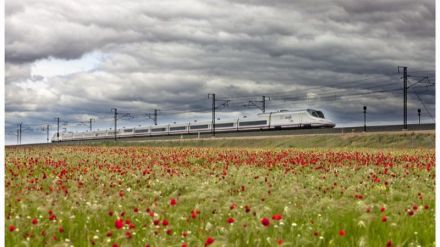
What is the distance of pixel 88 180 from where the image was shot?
1285cm

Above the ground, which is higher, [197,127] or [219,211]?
[197,127]

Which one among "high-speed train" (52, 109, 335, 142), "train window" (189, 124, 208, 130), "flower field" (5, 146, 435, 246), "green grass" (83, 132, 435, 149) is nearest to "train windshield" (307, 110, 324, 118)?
"high-speed train" (52, 109, 335, 142)

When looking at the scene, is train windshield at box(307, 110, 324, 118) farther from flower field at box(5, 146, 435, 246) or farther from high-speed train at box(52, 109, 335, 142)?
flower field at box(5, 146, 435, 246)

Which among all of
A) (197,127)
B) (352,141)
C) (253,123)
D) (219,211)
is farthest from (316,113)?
(219,211)

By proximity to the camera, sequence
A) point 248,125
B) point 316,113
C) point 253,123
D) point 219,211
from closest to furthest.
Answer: point 219,211
point 316,113
point 253,123
point 248,125

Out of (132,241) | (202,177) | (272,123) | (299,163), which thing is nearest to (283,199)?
(132,241)

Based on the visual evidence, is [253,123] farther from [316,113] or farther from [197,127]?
[197,127]

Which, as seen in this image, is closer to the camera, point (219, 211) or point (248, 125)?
point (219, 211)

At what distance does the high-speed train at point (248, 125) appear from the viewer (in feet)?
223

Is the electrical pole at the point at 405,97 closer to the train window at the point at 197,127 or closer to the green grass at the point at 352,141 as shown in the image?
the green grass at the point at 352,141

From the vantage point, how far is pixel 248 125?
77938 mm

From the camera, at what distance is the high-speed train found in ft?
223

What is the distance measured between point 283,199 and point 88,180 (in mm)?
5433

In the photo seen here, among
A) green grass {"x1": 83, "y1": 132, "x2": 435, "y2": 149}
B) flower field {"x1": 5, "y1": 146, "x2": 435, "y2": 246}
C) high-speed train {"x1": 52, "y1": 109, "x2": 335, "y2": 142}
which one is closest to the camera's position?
flower field {"x1": 5, "y1": 146, "x2": 435, "y2": 246}
